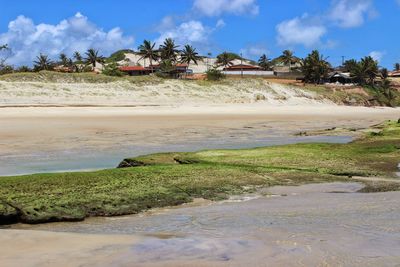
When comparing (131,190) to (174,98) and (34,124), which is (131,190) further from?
(174,98)

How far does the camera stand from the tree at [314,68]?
96.9 m

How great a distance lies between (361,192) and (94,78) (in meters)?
52.9

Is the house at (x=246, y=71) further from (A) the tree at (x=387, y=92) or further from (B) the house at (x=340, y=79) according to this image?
(A) the tree at (x=387, y=92)

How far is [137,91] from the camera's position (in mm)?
59969

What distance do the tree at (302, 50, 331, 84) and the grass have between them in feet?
267

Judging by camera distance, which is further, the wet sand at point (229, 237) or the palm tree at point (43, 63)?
the palm tree at point (43, 63)

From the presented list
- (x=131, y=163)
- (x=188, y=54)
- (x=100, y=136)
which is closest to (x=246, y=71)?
(x=188, y=54)

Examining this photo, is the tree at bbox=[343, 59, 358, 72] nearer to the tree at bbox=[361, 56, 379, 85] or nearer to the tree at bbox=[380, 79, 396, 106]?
the tree at bbox=[361, 56, 379, 85]

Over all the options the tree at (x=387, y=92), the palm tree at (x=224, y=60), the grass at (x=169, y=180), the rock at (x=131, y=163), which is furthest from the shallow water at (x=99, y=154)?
the palm tree at (x=224, y=60)

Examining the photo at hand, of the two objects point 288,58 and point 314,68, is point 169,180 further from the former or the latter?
point 288,58

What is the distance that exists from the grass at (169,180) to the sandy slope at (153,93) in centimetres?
3636

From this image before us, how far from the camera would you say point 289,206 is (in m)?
9.74

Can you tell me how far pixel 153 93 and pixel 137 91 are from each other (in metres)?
1.72

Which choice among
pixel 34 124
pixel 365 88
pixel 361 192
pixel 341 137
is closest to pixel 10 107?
pixel 34 124
